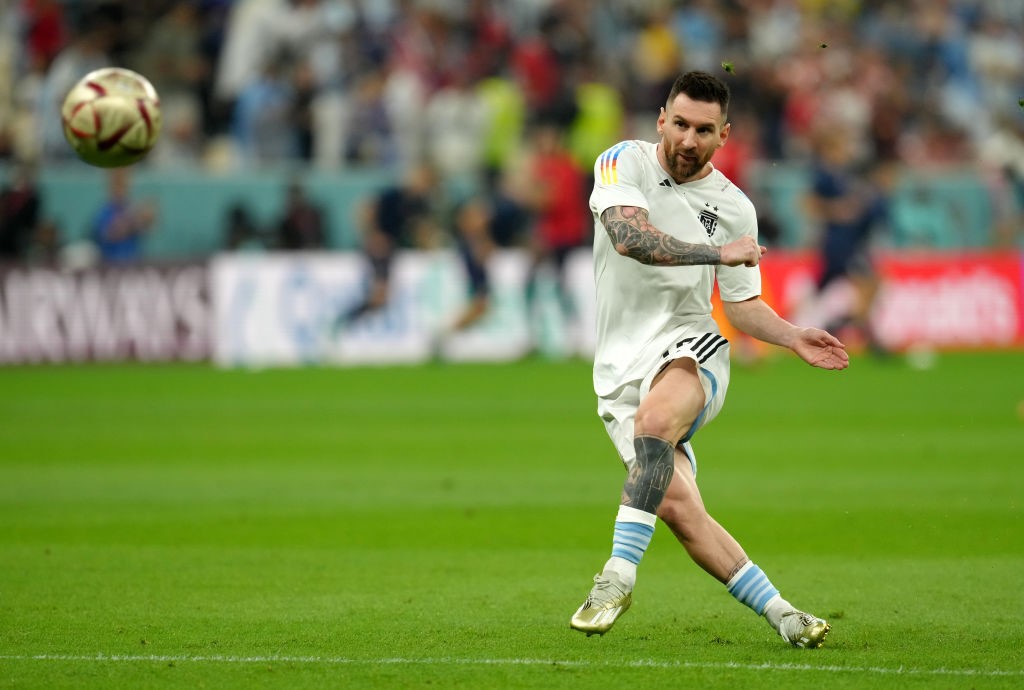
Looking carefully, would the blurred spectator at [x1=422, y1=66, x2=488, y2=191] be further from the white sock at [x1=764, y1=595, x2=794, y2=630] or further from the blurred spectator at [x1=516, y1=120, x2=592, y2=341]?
the white sock at [x1=764, y1=595, x2=794, y2=630]

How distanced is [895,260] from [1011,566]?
1613cm

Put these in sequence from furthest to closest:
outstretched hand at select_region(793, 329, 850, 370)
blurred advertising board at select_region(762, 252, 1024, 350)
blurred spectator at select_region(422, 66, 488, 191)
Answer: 1. blurred spectator at select_region(422, 66, 488, 191)
2. blurred advertising board at select_region(762, 252, 1024, 350)
3. outstretched hand at select_region(793, 329, 850, 370)

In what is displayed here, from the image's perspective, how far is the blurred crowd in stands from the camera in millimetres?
24812

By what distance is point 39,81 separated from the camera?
2453 cm

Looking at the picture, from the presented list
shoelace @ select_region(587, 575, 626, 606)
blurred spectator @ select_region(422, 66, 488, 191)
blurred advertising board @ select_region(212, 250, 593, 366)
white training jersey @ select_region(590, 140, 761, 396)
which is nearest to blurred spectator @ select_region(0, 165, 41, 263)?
blurred advertising board @ select_region(212, 250, 593, 366)

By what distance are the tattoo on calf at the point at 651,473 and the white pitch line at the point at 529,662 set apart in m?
Answer: 0.64

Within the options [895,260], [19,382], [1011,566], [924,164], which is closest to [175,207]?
[19,382]

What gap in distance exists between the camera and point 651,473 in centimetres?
656

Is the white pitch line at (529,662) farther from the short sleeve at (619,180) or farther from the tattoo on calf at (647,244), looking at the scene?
the short sleeve at (619,180)

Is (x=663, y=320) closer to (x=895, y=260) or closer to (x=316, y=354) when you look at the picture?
(x=316, y=354)

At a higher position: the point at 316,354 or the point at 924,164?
the point at 924,164

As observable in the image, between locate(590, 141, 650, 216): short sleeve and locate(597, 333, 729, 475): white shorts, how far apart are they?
0.62 meters

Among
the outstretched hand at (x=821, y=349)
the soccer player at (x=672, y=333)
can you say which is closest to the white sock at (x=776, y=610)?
the soccer player at (x=672, y=333)

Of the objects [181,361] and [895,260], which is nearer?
[181,361]
